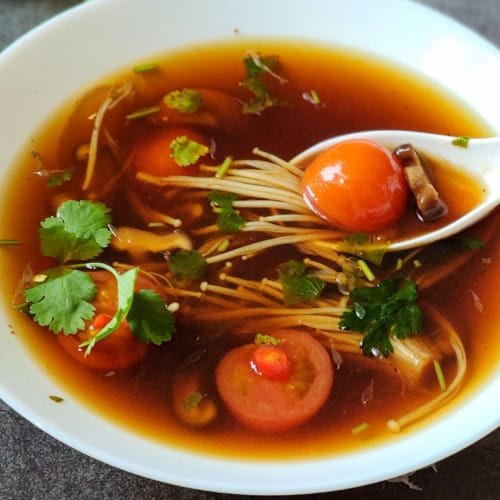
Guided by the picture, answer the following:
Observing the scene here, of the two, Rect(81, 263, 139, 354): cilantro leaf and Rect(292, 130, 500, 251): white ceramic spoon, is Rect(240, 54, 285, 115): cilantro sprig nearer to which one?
Rect(292, 130, 500, 251): white ceramic spoon

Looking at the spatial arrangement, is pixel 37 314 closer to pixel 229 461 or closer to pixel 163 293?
pixel 163 293

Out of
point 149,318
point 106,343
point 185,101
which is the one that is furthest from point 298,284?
point 185,101

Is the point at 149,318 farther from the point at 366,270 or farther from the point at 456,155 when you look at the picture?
the point at 456,155

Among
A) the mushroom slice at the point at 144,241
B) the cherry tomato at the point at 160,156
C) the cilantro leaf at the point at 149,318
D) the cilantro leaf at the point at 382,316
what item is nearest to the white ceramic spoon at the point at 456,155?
the cilantro leaf at the point at 382,316

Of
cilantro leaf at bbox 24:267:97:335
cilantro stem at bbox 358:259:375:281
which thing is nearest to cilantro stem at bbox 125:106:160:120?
cilantro leaf at bbox 24:267:97:335

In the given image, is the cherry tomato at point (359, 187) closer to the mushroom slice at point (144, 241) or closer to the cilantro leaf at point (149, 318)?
the mushroom slice at point (144, 241)

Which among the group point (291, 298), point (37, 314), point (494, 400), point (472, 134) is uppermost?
point (472, 134)

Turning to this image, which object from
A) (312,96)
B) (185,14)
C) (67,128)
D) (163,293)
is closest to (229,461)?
(163,293)
